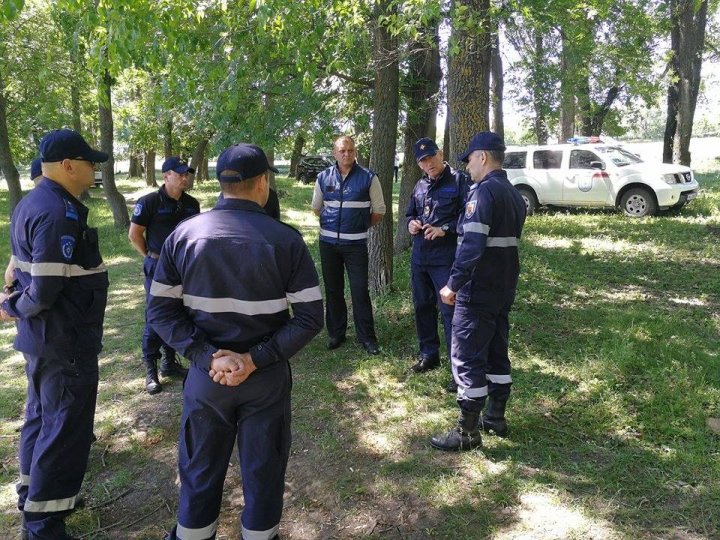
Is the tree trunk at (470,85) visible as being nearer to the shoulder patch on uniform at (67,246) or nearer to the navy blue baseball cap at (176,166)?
the navy blue baseball cap at (176,166)

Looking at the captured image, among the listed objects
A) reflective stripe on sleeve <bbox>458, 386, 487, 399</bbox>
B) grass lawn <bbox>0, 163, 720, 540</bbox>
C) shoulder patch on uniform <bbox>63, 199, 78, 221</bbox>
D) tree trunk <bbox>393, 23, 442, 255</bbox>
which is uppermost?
tree trunk <bbox>393, 23, 442, 255</bbox>

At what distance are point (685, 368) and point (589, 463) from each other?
5.29 feet

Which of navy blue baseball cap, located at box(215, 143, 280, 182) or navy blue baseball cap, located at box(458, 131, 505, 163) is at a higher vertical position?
navy blue baseball cap, located at box(458, 131, 505, 163)

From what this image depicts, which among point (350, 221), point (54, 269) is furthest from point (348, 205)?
point (54, 269)

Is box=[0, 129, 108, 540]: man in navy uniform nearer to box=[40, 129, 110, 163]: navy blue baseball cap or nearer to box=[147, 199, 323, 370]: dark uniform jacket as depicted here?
box=[40, 129, 110, 163]: navy blue baseball cap

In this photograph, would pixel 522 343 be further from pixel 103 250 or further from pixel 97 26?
pixel 103 250

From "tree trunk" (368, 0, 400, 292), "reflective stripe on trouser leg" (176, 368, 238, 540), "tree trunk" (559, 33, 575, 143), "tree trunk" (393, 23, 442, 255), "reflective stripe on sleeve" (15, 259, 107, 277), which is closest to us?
"reflective stripe on trouser leg" (176, 368, 238, 540)

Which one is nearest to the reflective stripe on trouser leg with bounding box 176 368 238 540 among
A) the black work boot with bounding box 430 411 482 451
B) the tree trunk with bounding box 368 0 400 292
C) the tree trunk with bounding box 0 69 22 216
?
the black work boot with bounding box 430 411 482 451

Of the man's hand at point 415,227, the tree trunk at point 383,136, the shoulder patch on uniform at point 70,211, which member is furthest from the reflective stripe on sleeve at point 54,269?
the tree trunk at point 383,136

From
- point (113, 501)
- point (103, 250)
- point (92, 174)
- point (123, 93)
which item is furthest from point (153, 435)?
point (123, 93)

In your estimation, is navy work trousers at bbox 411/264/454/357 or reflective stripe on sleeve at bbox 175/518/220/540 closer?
reflective stripe on sleeve at bbox 175/518/220/540

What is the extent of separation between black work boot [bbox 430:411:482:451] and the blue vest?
2.09 metres

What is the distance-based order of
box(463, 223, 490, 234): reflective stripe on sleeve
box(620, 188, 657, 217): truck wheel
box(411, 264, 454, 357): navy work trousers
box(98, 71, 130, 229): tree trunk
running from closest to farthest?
box(463, 223, 490, 234): reflective stripe on sleeve → box(411, 264, 454, 357): navy work trousers → box(620, 188, 657, 217): truck wheel → box(98, 71, 130, 229): tree trunk

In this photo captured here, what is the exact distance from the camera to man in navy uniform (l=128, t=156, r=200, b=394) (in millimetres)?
4480
